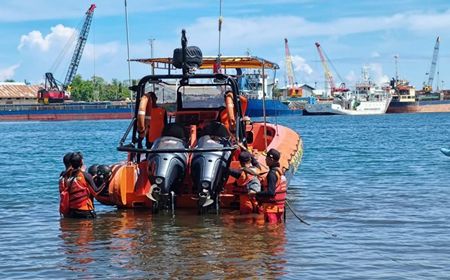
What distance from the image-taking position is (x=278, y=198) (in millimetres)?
14047

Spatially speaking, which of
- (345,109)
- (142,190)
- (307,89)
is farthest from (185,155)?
(307,89)

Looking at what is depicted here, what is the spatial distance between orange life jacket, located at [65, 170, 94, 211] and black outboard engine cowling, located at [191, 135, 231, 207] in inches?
76.1

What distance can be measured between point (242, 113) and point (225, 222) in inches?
115

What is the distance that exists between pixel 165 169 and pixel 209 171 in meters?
0.77

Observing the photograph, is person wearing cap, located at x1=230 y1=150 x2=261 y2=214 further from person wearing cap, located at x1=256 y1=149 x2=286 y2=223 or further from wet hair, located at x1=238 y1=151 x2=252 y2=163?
person wearing cap, located at x1=256 y1=149 x2=286 y2=223

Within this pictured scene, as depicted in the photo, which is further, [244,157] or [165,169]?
[244,157]

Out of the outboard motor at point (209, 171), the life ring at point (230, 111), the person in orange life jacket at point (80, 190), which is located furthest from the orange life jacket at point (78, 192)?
the life ring at point (230, 111)

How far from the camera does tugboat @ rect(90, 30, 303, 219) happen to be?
1438 centimetres

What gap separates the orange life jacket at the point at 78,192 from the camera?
567 inches

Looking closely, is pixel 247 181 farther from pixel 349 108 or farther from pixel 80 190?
pixel 349 108

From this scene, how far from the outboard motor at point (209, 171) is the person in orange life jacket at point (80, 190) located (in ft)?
6.22

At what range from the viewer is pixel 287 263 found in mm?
11438

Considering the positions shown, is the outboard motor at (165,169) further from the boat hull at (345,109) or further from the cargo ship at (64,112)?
the boat hull at (345,109)

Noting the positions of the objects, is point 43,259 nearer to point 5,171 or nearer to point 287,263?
point 287,263
